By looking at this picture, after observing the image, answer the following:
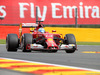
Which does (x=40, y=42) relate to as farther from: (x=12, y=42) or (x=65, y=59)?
(x=65, y=59)

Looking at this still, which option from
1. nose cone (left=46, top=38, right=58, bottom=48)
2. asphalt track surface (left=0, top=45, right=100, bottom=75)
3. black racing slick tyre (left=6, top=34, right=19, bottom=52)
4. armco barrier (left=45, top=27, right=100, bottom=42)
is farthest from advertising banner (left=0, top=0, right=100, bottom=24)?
asphalt track surface (left=0, top=45, right=100, bottom=75)

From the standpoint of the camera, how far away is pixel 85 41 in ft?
71.7

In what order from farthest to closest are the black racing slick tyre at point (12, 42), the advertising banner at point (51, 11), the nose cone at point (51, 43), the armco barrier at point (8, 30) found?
1. the advertising banner at point (51, 11)
2. the armco barrier at point (8, 30)
3. the black racing slick tyre at point (12, 42)
4. the nose cone at point (51, 43)

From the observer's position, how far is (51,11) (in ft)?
78.3

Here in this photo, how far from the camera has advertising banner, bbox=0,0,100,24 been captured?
77.6 feet

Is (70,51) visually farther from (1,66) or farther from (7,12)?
(7,12)

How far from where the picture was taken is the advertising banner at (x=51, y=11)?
77.6 feet

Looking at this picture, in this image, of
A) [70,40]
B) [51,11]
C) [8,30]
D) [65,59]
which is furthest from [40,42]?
[51,11]

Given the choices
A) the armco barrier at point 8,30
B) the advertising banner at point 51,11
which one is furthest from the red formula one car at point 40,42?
the advertising banner at point 51,11

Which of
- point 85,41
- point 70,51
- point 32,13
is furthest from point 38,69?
point 32,13

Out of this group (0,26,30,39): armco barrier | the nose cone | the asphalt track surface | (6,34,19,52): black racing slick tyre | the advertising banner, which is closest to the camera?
the asphalt track surface

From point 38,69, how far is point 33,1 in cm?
1669

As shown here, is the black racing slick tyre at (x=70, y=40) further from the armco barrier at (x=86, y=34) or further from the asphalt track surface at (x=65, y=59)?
the armco barrier at (x=86, y=34)

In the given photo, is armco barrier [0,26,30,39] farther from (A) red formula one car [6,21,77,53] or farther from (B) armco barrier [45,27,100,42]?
(A) red formula one car [6,21,77,53]
